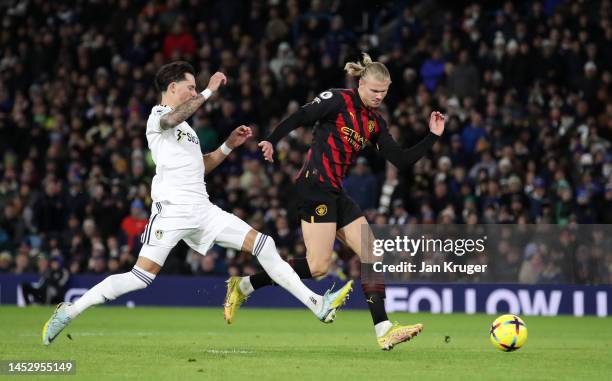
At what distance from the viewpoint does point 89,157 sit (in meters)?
22.2

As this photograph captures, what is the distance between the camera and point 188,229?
10.0m

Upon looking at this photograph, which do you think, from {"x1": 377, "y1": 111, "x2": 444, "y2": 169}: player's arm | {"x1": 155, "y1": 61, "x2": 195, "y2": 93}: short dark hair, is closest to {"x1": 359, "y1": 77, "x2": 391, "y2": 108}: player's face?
{"x1": 377, "y1": 111, "x2": 444, "y2": 169}: player's arm

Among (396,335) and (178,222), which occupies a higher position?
(178,222)

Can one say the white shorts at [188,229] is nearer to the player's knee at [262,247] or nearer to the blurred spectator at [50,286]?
the player's knee at [262,247]

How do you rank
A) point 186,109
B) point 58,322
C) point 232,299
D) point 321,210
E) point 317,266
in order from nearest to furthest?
point 186,109
point 58,322
point 321,210
point 317,266
point 232,299

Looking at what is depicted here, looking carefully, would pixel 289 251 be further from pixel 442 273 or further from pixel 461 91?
pixel 461 91

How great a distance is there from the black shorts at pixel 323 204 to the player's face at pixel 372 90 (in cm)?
86

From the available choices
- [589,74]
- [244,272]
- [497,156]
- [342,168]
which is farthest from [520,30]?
[342,168]

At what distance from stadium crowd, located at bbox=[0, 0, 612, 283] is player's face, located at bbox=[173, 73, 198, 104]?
829cm

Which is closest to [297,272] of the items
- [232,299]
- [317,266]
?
[317,266]

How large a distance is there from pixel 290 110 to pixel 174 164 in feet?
36.9

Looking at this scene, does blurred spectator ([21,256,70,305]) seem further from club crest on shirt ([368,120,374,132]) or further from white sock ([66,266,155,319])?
club crest on shirt ([368,120,374,132])

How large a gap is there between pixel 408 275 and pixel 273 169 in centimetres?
400

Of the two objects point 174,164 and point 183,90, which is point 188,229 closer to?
point 174,164
